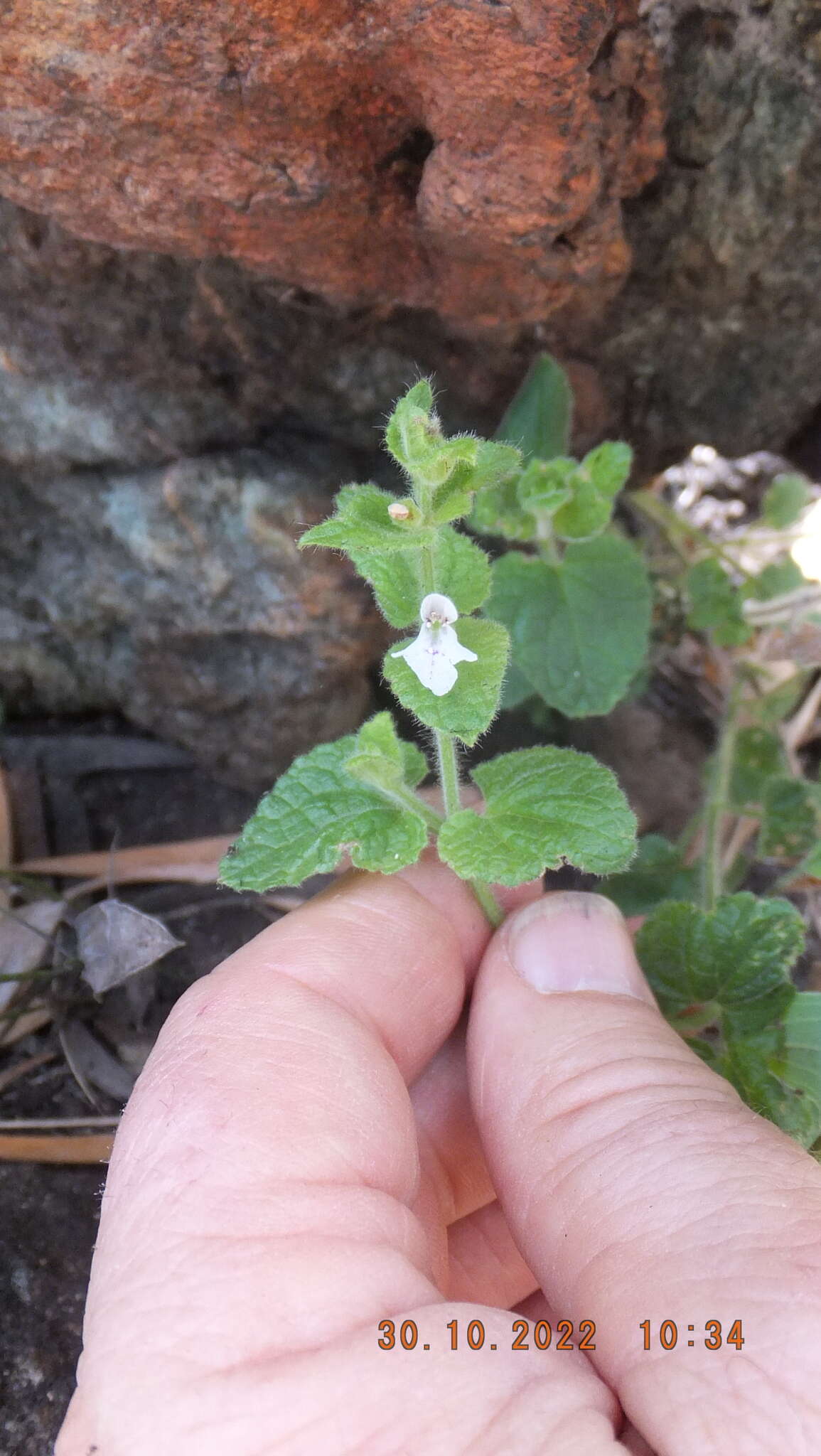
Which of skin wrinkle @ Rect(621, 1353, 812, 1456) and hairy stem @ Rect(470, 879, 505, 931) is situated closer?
skin wrinkle @ Rect(621, 1353, 812, 1456)

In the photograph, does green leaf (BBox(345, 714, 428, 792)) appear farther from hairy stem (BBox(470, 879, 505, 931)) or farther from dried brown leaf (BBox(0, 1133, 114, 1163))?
dried brown leaf (BBox(0, 1133, 114, 1163))

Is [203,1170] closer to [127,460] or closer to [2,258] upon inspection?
[127,460]

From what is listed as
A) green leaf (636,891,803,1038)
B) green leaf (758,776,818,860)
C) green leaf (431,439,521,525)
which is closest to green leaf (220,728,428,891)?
green leaf (431,439,521,525)

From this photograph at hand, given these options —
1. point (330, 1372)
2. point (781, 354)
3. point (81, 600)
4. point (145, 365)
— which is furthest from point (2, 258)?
point (330, 1372)

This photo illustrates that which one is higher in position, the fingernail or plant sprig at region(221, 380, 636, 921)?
plant sprig at region(221, 380, 636, 921)

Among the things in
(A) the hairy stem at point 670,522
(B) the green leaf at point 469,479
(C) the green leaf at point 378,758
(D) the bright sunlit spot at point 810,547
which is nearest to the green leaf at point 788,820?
(A) the hairy stem at point 670,522

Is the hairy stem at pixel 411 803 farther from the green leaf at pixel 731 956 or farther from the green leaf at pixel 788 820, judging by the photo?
the green leaf at pixel 788 820
